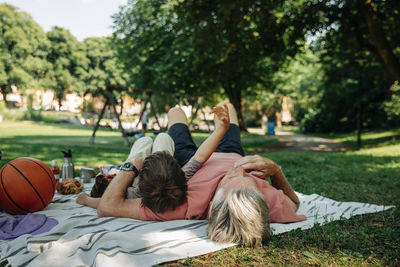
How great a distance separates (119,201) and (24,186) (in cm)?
116

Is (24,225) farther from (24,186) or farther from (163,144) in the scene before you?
(163,144)

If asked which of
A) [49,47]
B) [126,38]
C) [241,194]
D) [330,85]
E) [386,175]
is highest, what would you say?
[49,47]

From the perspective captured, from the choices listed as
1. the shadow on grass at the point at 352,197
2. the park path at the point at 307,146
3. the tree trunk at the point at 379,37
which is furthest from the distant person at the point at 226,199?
the park path at the point at 307,146

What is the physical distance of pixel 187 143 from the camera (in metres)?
3.98

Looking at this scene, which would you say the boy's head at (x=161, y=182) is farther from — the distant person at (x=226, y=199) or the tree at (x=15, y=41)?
the tree at (x=15, y=41)

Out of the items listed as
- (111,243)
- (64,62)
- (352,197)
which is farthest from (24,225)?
(64,62)

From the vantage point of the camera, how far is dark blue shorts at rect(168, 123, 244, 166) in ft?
12.5

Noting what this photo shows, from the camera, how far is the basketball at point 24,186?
130 inches

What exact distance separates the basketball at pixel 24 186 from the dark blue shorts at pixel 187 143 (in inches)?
63.4

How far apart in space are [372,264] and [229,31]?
969cm

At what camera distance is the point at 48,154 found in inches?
372

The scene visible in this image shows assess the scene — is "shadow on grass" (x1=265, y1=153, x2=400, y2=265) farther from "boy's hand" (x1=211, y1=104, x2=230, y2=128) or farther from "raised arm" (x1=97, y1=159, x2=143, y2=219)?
"raised arm" (x1=97, y1=159, x2=143, y2=219)

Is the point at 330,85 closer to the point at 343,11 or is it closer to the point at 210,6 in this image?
the point at 343,11

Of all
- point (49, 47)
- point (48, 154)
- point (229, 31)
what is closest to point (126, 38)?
point (229, 31)
